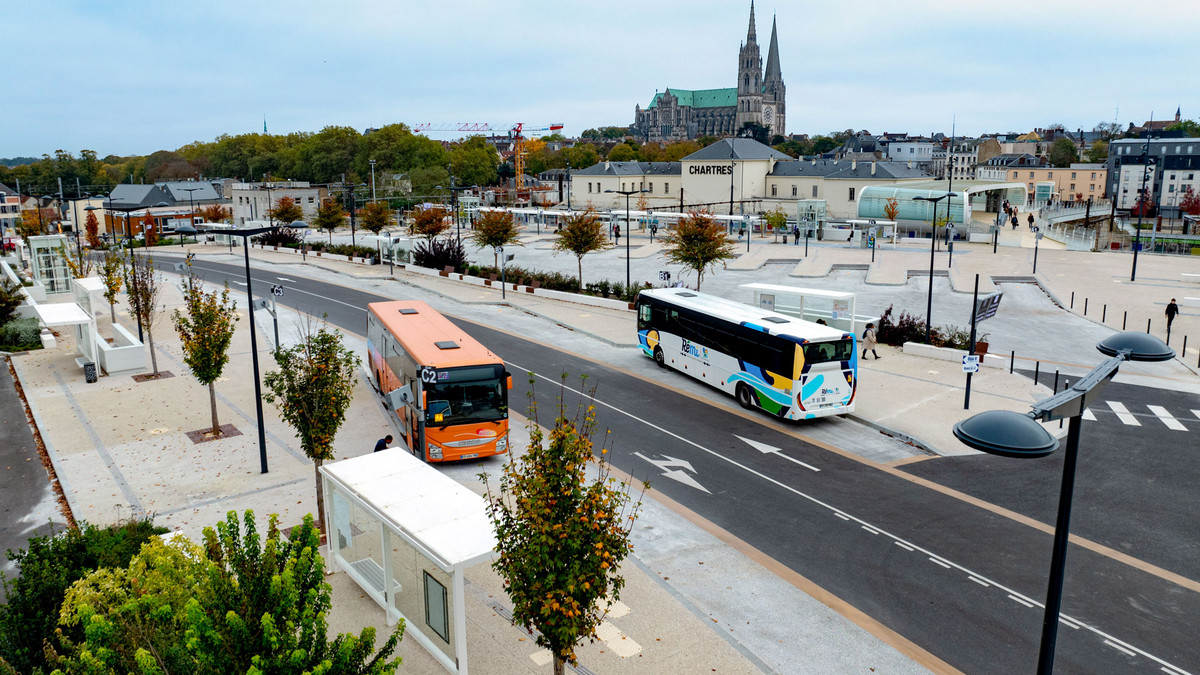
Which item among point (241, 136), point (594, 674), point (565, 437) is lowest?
point (594, 674)

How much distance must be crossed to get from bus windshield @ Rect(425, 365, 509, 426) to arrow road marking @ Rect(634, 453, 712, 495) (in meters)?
3.70

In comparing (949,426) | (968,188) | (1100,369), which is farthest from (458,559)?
(968,188)

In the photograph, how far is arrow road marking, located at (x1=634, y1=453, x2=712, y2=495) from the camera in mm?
17234

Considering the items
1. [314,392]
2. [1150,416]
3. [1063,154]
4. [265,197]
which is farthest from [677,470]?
[1063,154]

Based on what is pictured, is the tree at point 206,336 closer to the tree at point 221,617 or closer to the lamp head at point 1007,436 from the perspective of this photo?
the tree at point 221,617

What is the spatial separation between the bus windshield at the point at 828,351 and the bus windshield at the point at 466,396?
7.95 m

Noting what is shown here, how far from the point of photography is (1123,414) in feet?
71.8

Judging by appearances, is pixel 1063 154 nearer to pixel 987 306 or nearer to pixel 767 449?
pixel 987 306

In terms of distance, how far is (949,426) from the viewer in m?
20.9

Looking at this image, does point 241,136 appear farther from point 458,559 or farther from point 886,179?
point 458,559

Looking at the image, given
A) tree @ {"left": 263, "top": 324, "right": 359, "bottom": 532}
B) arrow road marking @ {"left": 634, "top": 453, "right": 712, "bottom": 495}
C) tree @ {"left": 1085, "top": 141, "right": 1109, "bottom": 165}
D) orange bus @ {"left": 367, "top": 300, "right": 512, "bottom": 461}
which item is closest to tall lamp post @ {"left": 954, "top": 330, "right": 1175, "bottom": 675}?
arrow road marking @ {"left": 634, "top": 453, "right": 712, "bottom": 495}

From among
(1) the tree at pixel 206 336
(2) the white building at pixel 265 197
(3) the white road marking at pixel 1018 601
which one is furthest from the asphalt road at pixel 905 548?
(2) the white building at pixel 265 197

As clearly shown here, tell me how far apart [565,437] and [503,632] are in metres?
4.19

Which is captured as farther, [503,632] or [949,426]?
[949,426]
